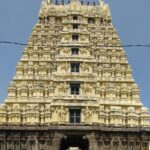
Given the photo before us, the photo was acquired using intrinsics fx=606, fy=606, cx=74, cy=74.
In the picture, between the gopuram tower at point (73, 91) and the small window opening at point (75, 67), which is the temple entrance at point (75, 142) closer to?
the gopuram tower at point (73, 91)

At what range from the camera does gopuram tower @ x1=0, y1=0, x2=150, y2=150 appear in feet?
197

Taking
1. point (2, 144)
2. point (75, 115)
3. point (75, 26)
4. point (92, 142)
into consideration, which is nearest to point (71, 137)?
point (75, 115)

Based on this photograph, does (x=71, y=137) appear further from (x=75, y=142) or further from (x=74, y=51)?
(x=74, y=51)

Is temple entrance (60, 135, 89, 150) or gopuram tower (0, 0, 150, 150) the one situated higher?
gopuram tower (0, 0, 150, 150)

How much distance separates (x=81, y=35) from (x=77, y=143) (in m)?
11.7

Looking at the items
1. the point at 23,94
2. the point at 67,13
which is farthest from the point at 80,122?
the point at 67,13

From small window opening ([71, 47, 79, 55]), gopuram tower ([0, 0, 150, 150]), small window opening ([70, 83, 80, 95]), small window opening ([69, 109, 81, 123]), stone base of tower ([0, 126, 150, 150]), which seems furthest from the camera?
small window opening ([71, 47, 79, 55])

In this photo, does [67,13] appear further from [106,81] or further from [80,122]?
[80,122]

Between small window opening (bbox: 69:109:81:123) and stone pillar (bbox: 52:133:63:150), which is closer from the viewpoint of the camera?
stone pillar (bbox: 52:133:63:150)

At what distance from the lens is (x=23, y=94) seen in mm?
62156

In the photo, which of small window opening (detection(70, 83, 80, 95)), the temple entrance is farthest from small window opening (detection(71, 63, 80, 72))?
the temple entrance

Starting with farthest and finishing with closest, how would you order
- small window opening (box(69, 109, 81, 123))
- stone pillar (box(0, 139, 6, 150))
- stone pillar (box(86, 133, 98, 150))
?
small window opening (box(69, 109, 81, 123)) → stone pillar (box(0, 139, 6, 150)) → stone pillar (box(86, 133, 98, 150))

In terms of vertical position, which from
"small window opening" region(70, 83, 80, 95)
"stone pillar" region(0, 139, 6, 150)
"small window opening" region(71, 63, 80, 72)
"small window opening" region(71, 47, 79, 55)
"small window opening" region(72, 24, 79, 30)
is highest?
"small window opening" region(72, 24, 79, 30)

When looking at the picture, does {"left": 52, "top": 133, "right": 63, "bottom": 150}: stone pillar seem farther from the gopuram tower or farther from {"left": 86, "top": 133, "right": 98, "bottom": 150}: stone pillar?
{"left": 86, "top": 133, "right": 98, "bottom": 150}: stone pillar
